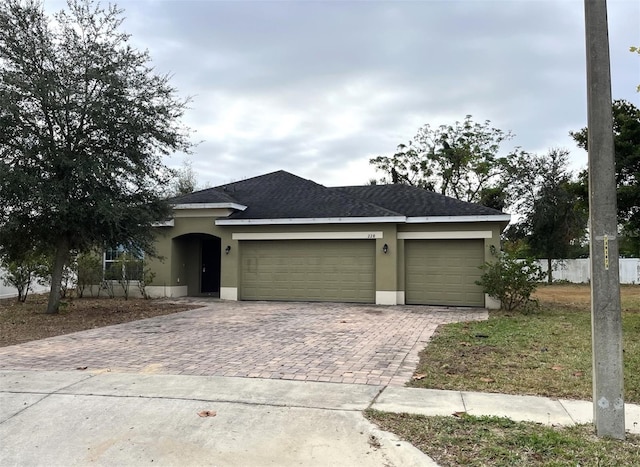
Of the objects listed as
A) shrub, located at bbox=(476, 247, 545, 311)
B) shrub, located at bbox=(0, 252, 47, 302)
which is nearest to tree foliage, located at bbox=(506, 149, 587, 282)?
shrub, located at bbox=(476, 247, 545, 311)

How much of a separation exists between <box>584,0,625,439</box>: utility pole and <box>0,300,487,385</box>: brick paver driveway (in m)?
2.46

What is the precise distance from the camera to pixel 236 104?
17.2 meters

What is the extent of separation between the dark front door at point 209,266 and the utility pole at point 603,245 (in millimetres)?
17625

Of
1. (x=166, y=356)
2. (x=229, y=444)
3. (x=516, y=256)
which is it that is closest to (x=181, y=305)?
(x=166, y=356)

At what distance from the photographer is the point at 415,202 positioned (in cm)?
1781

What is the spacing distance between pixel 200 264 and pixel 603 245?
59.0 feet

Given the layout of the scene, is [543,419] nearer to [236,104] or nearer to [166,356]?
[166,356]

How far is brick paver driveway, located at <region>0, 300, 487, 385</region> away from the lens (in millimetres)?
6746

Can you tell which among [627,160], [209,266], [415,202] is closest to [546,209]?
[627,160]

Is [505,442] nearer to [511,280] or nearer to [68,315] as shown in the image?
[511,280]

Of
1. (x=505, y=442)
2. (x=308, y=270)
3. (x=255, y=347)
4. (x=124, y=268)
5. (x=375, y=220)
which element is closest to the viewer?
(x=505, y=442)

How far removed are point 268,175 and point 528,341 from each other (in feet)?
51.1

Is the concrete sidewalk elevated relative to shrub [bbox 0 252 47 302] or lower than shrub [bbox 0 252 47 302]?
lower

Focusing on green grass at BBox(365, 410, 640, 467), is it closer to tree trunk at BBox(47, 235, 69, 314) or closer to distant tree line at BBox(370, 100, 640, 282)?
tree trunk at BBox(47, 235, 69, 314)
